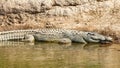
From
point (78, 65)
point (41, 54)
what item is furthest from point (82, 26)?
point (78, 65)

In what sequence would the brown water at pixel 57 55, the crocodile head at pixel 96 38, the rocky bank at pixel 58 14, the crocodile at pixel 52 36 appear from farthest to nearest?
the rocky bank at pixel 58 14 → the crocodile at pixel 52 36 → the crocodile head at pixel 96 38 → the brown water at pixel 57 55

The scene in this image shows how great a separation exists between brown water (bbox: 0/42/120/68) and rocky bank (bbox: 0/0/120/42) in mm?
1966

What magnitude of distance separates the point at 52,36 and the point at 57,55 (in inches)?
153

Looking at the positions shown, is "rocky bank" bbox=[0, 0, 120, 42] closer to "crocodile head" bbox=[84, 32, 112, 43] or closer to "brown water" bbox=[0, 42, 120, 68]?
"crocodile head" bbox=[84, 32, 112, 43]

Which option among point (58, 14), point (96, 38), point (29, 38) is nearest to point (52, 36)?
point (29, 38)

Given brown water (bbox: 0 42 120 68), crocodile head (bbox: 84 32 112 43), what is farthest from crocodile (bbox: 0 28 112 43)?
brown water (bbox: 0 42 120 68)

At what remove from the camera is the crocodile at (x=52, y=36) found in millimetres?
16969

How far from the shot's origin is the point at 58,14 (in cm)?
1852

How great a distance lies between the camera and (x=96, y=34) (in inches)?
666

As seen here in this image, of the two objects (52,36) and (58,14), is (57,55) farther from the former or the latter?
(58,14)

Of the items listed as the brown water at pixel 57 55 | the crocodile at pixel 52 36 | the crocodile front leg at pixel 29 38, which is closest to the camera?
the brown water at pixel 57 55

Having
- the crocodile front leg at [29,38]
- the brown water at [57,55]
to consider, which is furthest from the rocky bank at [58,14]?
the brown water at [57,55]

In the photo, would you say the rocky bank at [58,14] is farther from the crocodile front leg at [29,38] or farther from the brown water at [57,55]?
the brown water at [57,55]

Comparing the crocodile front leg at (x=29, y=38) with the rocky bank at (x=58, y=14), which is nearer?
the crocodile front leg at (x=29, y=38)
